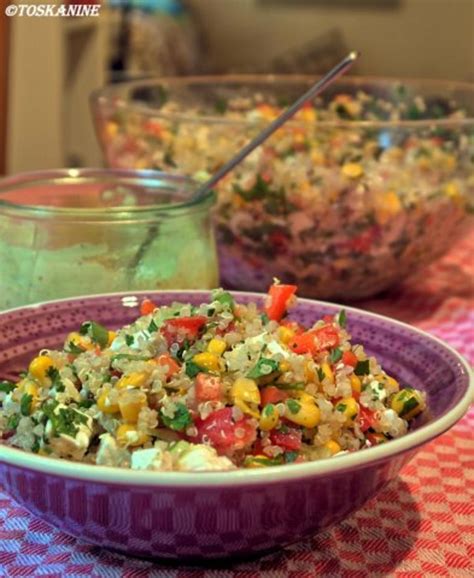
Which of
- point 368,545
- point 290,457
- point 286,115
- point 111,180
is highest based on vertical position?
point 286,115

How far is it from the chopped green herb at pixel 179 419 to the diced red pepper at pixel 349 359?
18 cm

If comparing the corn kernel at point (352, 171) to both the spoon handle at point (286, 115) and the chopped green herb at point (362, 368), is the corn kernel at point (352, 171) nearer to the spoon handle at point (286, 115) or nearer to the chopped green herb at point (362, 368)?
the spoon handle at point (286, 115)

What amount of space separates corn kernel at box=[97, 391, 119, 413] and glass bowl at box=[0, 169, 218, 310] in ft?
1.24

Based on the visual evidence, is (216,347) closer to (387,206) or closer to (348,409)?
(348,409)

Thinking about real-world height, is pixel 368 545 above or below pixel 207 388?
below

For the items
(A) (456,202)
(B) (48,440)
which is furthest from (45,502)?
(A) (456,202)

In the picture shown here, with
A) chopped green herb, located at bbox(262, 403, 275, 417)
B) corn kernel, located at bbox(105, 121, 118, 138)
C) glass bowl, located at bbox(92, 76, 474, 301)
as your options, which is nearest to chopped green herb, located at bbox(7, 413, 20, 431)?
chopped green herb, located at bbox(262, 403, 275, 417)

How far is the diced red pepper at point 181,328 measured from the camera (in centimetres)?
83

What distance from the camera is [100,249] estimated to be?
1105mm

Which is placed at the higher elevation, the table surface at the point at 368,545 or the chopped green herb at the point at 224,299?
the chopped green herb at the point at 224,299

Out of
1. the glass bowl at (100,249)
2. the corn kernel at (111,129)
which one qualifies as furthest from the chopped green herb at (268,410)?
the corn kernel at (111,129)

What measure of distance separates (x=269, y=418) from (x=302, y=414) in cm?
3

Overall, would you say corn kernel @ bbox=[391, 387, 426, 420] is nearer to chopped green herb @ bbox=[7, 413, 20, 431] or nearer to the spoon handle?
chopped green herb @ bbox=[7, 413, 20, 431]

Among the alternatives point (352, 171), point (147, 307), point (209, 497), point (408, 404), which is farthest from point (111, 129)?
point (209, 497)
